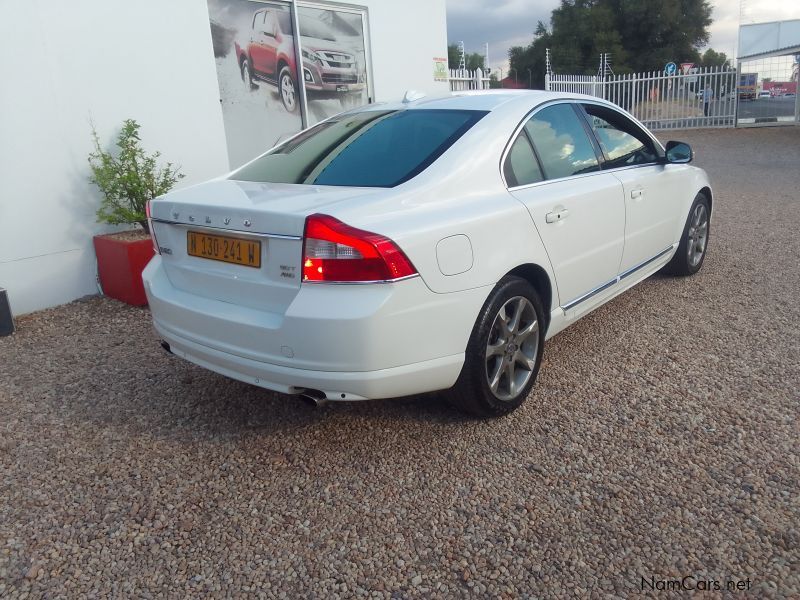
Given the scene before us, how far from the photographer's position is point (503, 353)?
3.24 m

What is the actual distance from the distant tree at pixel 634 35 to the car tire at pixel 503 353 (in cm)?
4717

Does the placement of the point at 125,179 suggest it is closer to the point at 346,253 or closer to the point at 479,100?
the point at 479,100

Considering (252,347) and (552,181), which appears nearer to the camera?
(252,347)

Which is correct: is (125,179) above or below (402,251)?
above

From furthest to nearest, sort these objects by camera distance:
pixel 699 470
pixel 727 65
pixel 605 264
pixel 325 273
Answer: pixel 727 65
pixel 605 264
pixel 699 470
pixel 325 273

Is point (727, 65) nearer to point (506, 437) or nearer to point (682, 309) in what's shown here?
point (682, 309)

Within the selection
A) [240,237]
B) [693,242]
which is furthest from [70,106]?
[693,242]

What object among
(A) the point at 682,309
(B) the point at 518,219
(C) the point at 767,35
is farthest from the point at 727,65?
(B) the point at 518,219

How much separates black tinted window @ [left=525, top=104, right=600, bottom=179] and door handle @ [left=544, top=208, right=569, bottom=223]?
8.5 inches

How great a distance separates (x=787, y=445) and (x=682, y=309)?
6.67ft

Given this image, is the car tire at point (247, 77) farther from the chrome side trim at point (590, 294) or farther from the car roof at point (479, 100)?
the chrome side trim at point (590, 294)

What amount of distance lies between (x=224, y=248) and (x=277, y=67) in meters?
5.07

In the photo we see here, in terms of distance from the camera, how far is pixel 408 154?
324cm

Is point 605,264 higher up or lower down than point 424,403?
higher up
